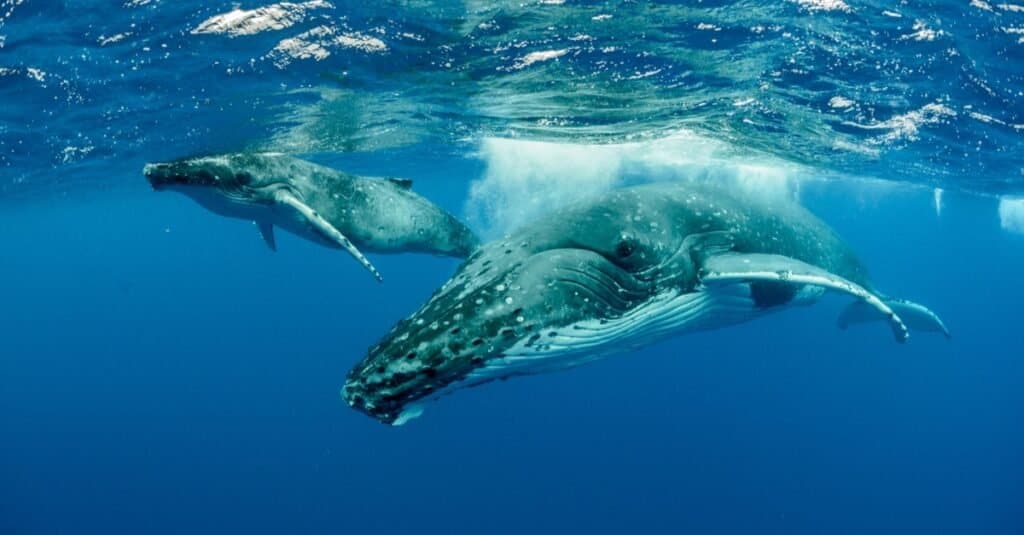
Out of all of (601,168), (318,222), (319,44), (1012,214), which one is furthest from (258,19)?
(1012,214)

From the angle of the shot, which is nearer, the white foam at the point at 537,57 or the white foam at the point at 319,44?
the white foam at the point at 319,44

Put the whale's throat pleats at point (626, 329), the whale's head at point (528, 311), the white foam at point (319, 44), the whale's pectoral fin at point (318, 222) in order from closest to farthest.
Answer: the whale's head at point (528, 311), the whale's throat pleats at point (626, 329), the whale's pectoral fin at point (318, 222), the white foam at point (319, 44)

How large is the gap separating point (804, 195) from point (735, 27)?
4337 cm

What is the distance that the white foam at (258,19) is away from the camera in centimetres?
1027

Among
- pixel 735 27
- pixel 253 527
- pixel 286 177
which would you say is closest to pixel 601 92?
pixel 735 27

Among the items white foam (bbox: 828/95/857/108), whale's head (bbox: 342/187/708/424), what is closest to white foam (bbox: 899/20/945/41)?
white foam (bbox: 828/95/857/108)

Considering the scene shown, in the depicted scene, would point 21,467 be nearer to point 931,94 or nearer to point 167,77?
point 167,77

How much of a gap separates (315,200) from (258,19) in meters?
4.55

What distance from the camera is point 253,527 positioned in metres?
30.0

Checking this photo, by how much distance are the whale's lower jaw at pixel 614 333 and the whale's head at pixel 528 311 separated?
1cm

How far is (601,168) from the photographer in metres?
34.5

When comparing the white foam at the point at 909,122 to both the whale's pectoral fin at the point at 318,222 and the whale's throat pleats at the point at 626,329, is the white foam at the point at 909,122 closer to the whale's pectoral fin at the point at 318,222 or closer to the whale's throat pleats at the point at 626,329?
the whale's throat pleats at the point at 626,329

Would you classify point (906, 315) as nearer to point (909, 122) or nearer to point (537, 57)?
point (909, 122)

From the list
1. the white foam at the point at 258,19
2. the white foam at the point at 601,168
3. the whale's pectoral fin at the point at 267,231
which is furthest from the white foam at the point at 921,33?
the whale's pectoral fin at the point at 267,231
